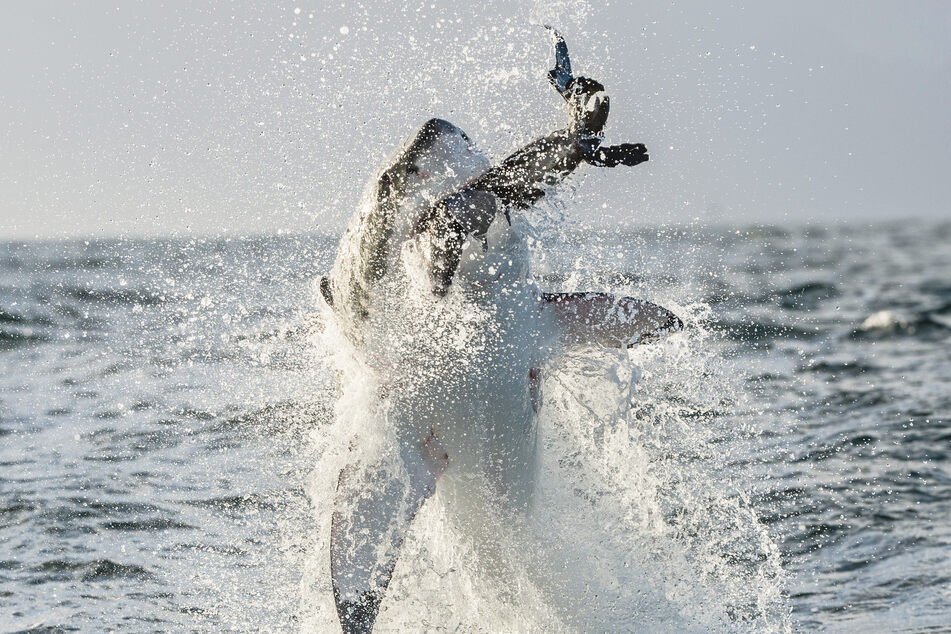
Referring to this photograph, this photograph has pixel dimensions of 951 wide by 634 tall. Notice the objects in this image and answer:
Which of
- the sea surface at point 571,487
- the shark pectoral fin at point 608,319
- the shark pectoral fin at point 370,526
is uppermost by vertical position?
the shark pectoral fin at point 608,319

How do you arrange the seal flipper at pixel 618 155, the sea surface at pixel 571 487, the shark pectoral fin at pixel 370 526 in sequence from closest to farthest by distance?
1. the seal flipper at pixel 618 155
2. the shark pectoral fin at pixel 370 526
3. the sea surface at pixel 571 487

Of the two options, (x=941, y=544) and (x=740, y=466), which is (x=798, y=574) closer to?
(x=941, y=544)

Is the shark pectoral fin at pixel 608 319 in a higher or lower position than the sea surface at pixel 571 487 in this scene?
higher

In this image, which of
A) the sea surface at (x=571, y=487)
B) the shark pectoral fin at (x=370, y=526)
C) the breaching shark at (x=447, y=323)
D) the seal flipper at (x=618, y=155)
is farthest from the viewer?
the sea surface at (x=571, y=487)

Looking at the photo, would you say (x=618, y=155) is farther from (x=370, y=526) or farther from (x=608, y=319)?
(x=370, y=526)

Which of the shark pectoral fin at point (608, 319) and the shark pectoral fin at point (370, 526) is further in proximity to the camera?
the shark pectoral fin at point (608, 319)

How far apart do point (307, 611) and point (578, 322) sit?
228 centimetres

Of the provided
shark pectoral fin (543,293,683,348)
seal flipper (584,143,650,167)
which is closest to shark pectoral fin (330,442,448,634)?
shark pectoral fin (543,293,683,348)

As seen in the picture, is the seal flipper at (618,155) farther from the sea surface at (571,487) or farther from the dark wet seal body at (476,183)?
the sea surface at (571,487)

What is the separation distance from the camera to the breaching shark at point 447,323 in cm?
427

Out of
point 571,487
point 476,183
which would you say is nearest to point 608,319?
point 571,487

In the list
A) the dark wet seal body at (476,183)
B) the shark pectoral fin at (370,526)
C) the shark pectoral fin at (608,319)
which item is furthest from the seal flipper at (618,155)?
the shark pectoral fin at (370,526)

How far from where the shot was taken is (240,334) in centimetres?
1706

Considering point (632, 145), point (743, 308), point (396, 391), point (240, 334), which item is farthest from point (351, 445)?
point (743, 308)
